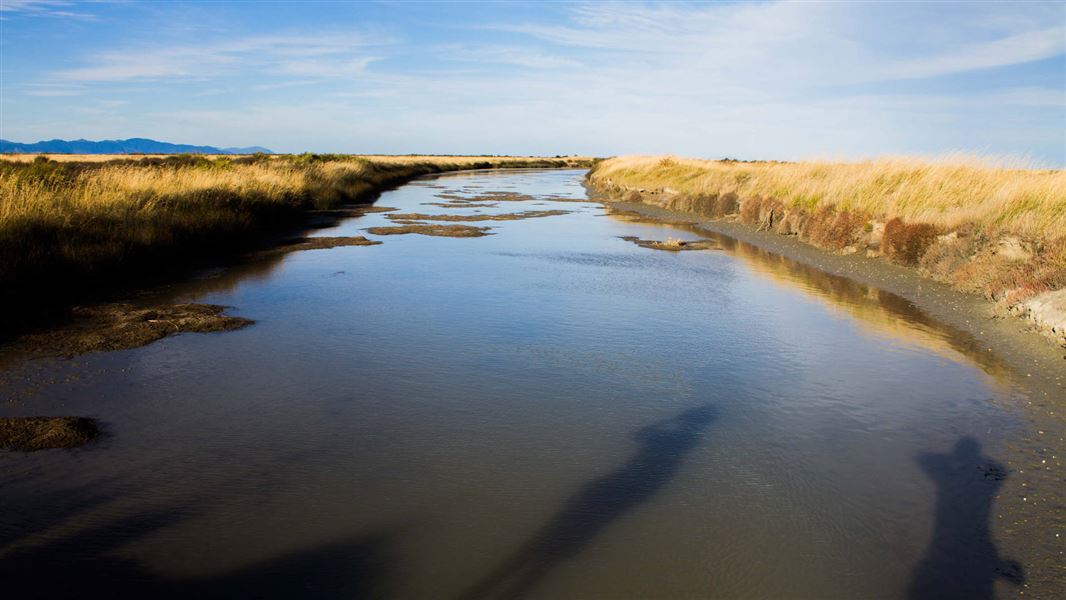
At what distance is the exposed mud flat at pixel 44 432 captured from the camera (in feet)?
16.7

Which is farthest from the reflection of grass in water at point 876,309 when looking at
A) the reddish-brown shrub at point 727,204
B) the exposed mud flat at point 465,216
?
the exposed mud flat at point 465,216

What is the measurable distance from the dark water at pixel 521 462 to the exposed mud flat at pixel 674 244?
725 cm

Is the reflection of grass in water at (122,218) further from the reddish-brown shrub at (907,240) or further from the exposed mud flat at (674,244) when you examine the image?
the reddish-brown shrub at (907,240)

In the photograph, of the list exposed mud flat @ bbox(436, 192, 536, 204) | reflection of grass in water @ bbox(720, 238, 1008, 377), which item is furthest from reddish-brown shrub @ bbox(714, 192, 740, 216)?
exposed mud flat @ bbox(436, 192, 536, 204)

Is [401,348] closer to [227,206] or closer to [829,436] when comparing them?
[829,436]

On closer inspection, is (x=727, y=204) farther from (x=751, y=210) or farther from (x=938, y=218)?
(x=938, y=218)

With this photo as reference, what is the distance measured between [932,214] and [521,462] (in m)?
12.0

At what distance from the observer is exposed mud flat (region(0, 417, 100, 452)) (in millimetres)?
5090

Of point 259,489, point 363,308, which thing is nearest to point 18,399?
point 259,489

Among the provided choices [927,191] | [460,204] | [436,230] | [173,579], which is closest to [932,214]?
[927,191]

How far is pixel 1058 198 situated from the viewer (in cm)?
1140

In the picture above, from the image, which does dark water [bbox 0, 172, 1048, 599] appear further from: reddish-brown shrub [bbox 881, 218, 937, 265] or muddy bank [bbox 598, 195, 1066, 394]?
reddish-brown shrub [bbox 881, 218, 937, 265]

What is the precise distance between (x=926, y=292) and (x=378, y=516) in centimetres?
1001

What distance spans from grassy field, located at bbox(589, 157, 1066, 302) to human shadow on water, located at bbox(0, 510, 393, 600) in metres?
9.10
